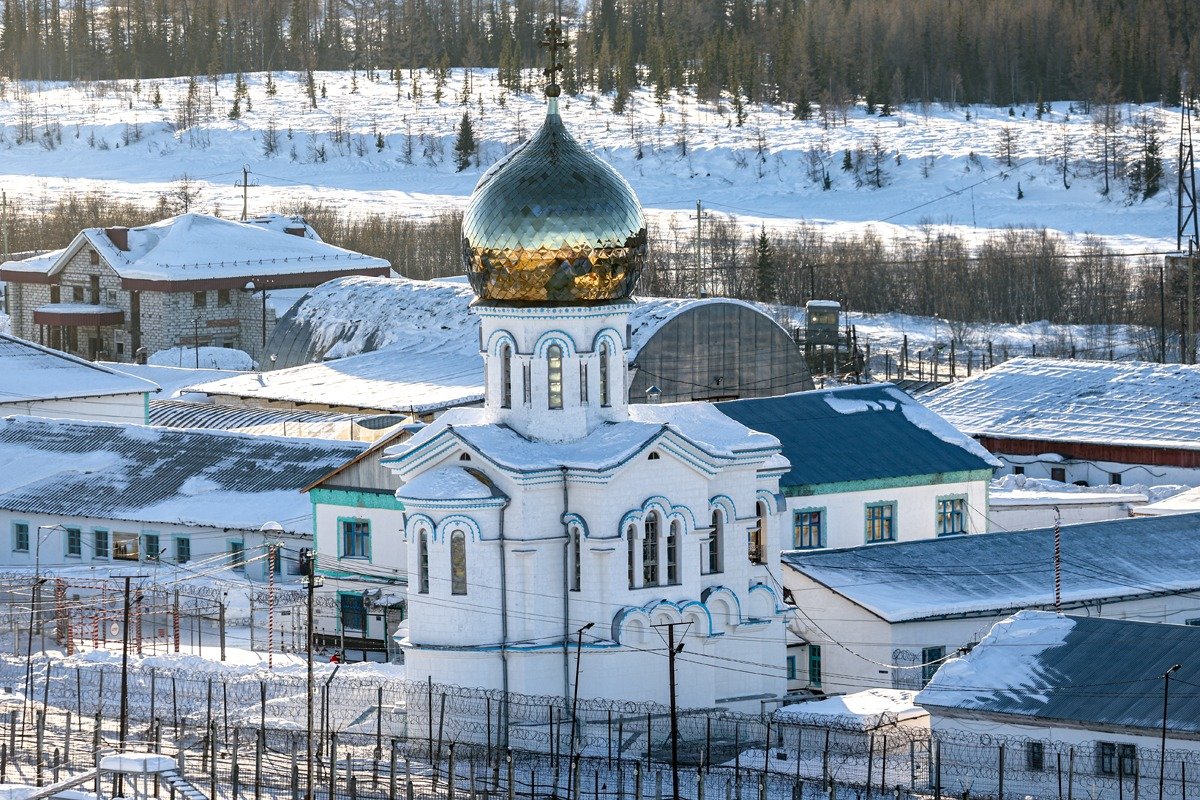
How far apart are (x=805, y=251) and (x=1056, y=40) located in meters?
29.6

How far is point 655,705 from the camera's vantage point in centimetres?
3391

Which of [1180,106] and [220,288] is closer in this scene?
[220,288]

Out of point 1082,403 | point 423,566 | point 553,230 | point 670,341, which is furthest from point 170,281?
point 423,566

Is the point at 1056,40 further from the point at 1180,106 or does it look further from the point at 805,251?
the point at 805,251

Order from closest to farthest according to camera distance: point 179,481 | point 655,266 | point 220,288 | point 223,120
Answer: point 179,481 < point 220,288 < point 655,266 < point 223,120

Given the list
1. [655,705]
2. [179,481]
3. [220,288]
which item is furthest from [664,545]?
[220,288]

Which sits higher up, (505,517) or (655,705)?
(505,517)

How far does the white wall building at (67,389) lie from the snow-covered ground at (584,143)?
4000cm

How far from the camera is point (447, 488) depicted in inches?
1331

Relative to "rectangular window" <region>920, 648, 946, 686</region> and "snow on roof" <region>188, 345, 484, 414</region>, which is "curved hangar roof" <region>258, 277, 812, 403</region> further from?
"rectangular window" <region>920, 648, 946, 686</region>

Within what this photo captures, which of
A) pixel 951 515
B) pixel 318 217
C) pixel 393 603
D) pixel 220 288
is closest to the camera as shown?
pixel 393 603

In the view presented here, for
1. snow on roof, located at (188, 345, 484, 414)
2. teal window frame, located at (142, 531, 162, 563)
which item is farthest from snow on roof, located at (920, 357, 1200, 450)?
teal window frame, located at (142, 531, 162, 563)

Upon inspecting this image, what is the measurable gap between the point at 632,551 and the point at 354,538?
300 inches

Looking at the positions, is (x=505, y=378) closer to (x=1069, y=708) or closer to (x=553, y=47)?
(x=553, y=47)
